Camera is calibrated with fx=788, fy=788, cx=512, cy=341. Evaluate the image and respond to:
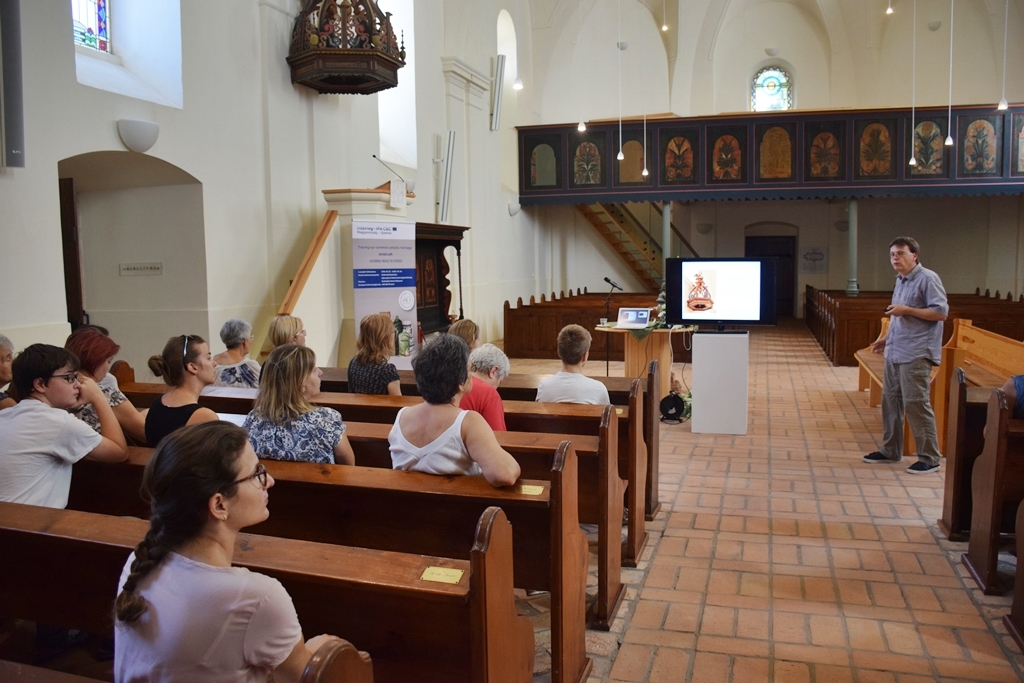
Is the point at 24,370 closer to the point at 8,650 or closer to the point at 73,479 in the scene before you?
the point at 73,479

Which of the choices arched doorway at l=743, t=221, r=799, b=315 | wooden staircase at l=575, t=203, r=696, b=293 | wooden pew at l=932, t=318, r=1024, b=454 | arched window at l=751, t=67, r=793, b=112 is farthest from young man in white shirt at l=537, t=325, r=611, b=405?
arched doorway at l=743, t=221, r=799, b=315

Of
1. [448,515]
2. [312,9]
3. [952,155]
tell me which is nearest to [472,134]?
[312,9]

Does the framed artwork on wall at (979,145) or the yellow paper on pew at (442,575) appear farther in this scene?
the framed artwork on wall at (979,145)

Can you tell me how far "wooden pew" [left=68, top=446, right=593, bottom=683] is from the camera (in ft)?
7.75

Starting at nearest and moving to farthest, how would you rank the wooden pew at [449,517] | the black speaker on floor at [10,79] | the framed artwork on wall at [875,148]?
the wooden pew at [449,517]
the black speaker on floor at [10,79]
the framed artwork on wall at [875,148]

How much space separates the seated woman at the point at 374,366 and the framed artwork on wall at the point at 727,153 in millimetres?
11208

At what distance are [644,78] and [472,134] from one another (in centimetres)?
659

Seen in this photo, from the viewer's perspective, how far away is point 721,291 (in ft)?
20.4

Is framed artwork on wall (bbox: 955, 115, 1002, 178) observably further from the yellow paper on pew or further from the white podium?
the yellow paper on pew

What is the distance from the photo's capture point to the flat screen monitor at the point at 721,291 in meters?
6.07

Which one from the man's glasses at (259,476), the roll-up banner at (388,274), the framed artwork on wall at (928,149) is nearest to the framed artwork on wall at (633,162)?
the framed artwork on wall at (928,149)

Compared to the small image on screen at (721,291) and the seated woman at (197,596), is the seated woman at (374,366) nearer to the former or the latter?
the seated woman at (197,596)

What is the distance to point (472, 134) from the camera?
495 inches

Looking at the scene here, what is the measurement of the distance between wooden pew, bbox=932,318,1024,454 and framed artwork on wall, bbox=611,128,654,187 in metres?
8.32
